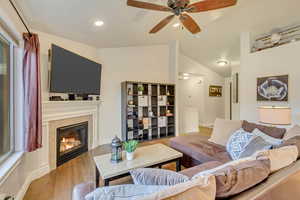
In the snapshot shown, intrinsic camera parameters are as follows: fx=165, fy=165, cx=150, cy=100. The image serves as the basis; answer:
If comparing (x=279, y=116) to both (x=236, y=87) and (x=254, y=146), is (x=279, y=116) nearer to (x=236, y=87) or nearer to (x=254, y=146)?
(x=254, y=146)

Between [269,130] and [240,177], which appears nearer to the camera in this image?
[240,177]

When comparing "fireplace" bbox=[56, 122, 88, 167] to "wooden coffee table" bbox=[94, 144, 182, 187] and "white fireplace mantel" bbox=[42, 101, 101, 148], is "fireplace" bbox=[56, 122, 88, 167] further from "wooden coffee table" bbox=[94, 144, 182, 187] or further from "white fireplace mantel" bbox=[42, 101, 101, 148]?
"wooden coffee table" bbox=[94, 144, 182, 187]

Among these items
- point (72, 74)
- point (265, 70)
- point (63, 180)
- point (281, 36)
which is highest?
point (281, 36)

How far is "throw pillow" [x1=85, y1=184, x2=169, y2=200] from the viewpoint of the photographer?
0.90 meters

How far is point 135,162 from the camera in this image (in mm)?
2014

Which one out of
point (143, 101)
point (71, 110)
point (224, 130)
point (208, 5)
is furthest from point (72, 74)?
point (224, 130)

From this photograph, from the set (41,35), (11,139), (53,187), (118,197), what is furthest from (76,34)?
(118,197)

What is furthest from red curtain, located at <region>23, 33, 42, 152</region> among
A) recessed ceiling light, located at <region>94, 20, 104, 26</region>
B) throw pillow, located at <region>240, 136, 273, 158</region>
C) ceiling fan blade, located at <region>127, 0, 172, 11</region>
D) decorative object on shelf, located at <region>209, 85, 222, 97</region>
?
decorative object on shelf, located at <region>209, 85, 222, 97</region>

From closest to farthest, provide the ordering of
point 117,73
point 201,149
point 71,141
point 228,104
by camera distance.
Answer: point 201,149, point 71,141, point 117,73, point 228,104

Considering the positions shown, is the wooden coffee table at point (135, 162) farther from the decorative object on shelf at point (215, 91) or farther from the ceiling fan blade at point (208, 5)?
the decorative object on shelf at point (215, 91)

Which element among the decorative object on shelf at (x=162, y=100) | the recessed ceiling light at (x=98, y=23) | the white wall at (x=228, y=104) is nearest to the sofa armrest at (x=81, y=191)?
the recessed ceiling light at (x=98, y=23)

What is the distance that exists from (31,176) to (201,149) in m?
2.59

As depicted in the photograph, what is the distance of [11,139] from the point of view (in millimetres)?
2152

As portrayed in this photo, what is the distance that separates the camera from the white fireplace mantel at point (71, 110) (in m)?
2.70
